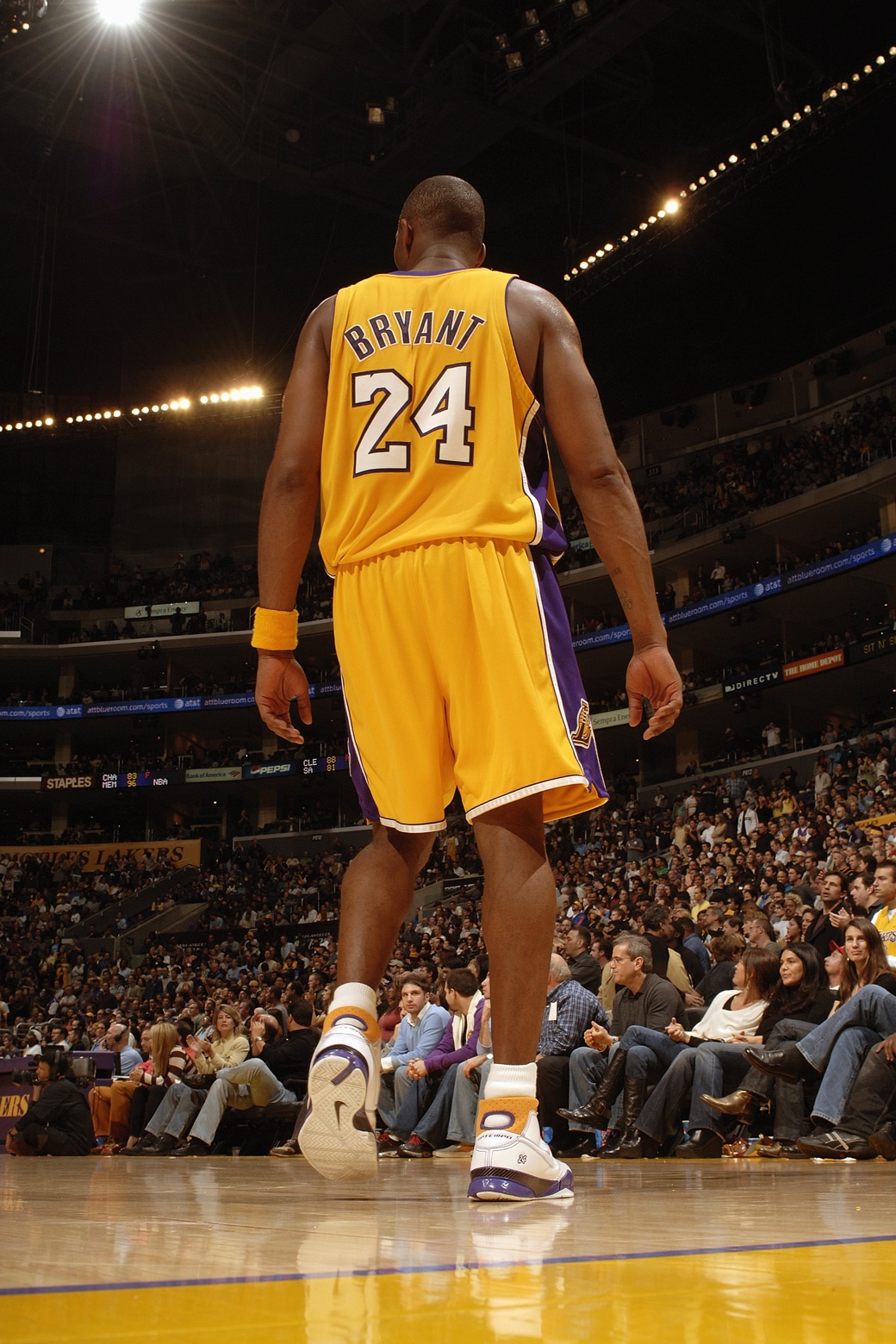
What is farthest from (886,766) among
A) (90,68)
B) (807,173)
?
(90,68)

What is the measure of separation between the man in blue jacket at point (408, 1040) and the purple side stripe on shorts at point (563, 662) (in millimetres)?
5120

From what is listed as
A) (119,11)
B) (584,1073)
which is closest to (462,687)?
(584,1073)

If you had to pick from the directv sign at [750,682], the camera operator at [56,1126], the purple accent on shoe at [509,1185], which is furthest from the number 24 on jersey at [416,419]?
the directv sign at [750,682]

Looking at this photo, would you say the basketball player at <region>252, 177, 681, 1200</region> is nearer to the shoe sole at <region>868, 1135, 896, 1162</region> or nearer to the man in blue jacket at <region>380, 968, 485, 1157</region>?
the shoe sole at <region>868, 1135, 896, 1162</region>

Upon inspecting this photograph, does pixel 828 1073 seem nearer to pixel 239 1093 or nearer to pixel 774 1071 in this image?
pixel 774 1071

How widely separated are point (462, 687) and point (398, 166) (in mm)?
25204

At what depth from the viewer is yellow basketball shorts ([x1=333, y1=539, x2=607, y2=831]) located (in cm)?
209

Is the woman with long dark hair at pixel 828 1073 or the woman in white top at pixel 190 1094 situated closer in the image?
the woman with long dark hair at pixel 828 1073

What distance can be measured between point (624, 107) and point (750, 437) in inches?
340

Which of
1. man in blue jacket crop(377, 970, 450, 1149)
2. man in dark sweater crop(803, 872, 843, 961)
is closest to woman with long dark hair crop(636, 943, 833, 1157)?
man in dark sweater crop(803, 872, 843, 961)

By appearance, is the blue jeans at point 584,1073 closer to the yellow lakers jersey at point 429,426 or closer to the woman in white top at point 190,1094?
the woman in white top at point 190,1094

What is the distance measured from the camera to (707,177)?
22422 millimetres

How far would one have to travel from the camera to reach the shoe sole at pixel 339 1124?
1876 millimetres

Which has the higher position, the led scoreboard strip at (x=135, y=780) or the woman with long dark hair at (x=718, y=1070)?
the led scoreboard strip at (x=135, y=780)
